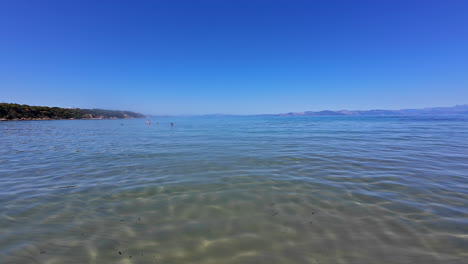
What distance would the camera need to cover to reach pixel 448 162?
8.06 m

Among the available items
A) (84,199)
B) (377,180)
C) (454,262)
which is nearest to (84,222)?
(84,199)

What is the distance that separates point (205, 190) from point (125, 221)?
2.15 meters

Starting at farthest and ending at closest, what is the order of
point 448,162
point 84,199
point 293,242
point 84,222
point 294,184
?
point 448,162 → point 294,184 → point 84,199 → point 84,222 → point 293,242

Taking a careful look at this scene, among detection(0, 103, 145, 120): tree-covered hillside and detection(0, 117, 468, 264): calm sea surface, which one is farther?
detection(0, 103, 145, 120): tree-covered hillside

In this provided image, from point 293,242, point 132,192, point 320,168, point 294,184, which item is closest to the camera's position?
point 293,242

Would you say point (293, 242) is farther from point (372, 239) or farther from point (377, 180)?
point (377, 180)

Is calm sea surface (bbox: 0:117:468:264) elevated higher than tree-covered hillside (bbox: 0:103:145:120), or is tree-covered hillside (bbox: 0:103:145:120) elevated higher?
tree-covered hillside (bbox: 0:103:145:120)

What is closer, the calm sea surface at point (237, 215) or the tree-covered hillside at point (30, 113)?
the calm sea surface at point (237, 215)

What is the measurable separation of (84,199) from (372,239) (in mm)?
6833

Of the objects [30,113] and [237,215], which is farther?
[30,113]

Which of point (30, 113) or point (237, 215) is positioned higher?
point (30, 113)

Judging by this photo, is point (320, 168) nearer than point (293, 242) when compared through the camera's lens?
No

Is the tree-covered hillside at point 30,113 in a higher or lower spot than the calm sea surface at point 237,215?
higher

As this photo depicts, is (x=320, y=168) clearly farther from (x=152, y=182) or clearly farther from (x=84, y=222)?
(x=84, y=222)
